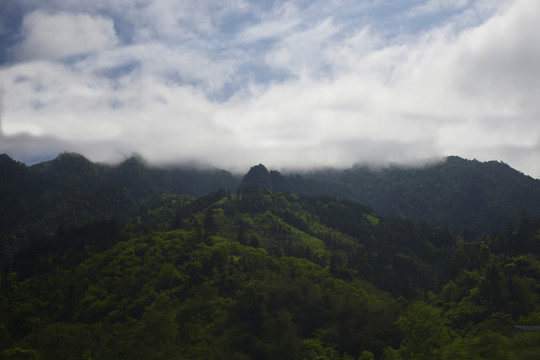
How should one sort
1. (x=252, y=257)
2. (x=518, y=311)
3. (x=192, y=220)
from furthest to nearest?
(x=192, y=220) < (x=252, y=257) < (x=518, y=311)

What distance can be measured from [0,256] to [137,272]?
153 metres

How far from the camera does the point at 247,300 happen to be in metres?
57.0

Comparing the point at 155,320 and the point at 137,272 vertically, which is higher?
the point at 155,320

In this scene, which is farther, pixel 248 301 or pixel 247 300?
pixel 247 300

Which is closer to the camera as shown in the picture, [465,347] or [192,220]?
[465,347]

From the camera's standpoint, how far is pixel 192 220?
157000 mm

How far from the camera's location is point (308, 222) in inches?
7869

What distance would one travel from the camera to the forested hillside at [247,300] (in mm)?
23016

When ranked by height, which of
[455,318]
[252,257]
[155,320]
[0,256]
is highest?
[155,320]

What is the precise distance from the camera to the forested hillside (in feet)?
75.5

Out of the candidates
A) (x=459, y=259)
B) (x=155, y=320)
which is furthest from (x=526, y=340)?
(x=459, y=259)

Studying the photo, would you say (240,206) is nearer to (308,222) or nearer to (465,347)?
(308,222)

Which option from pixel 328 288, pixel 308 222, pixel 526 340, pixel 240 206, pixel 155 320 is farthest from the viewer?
pixel 308 222

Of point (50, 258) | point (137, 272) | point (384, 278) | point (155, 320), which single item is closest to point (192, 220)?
point (50, 258)
